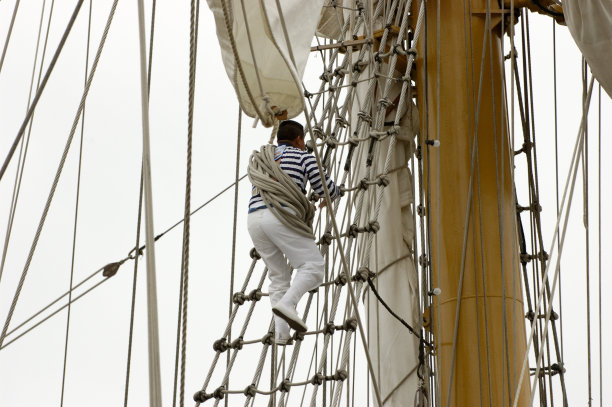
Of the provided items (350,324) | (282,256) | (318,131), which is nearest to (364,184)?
(318,131)

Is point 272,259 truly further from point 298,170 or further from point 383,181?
point 383,181

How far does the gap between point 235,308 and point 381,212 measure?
1466mm

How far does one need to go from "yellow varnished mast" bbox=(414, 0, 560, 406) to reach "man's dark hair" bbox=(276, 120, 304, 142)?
4.26 feet

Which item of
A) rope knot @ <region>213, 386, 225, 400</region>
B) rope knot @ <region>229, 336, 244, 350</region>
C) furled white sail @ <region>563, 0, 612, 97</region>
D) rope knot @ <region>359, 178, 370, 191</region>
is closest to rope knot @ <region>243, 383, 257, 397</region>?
rope knot @ <region>213, 386, 225, 400</region>

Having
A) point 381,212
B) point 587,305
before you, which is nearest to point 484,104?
point 381,212

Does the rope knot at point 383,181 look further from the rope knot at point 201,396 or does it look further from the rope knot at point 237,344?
the rope knot at point 201,396

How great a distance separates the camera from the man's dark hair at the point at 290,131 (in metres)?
5.18

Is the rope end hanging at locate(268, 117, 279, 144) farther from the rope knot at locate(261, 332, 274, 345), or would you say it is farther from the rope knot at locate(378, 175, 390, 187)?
the rope knot at locate(378, 175, 390, 187)

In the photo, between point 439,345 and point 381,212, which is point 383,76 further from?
point 439,345

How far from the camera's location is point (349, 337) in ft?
18.1

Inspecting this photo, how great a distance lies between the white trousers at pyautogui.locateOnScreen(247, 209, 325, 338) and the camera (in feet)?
16.0

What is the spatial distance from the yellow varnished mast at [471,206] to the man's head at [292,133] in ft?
4.22

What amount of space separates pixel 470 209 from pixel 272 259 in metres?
1.58

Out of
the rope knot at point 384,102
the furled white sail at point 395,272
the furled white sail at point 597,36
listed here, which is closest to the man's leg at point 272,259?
the furled white sail at point 395,272
